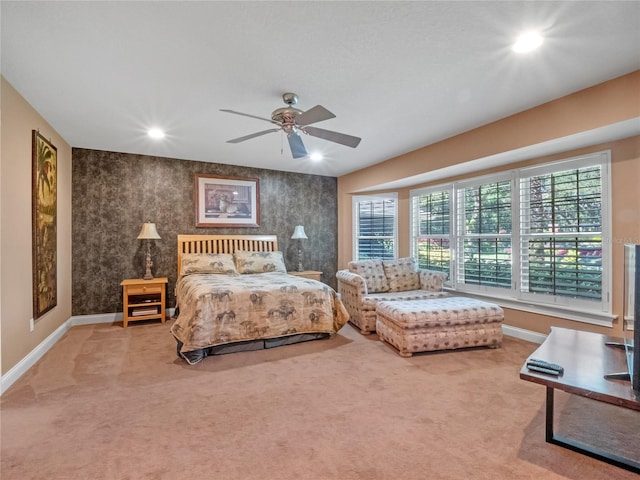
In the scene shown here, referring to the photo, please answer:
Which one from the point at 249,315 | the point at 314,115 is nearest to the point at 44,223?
the point at 249,315

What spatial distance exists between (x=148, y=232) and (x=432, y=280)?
418cm

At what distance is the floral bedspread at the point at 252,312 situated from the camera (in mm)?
3104

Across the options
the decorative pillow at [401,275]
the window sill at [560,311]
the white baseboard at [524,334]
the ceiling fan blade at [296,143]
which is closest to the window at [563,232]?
the window sill at [560,311]

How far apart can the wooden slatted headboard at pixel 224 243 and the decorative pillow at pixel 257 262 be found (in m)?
0.32

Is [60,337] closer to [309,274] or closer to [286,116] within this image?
[309,274]

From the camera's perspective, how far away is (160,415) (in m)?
2.12

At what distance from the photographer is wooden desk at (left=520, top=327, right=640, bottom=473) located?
1528 mm

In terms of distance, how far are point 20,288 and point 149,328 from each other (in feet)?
5.71

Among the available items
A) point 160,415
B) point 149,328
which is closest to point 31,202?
point 149,328

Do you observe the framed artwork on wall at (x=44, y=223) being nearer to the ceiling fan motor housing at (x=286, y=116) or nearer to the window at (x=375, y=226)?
the ceiling fan motor housing at (x=286, y=116)

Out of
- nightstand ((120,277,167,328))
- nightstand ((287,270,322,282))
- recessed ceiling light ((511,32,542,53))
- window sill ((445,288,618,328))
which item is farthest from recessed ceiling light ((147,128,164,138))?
window sill ((445,288,618,328))

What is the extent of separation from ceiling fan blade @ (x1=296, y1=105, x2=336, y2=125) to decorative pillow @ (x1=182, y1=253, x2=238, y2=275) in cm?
275

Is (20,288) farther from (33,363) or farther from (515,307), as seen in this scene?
(515,307)

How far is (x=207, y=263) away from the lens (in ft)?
15.2
